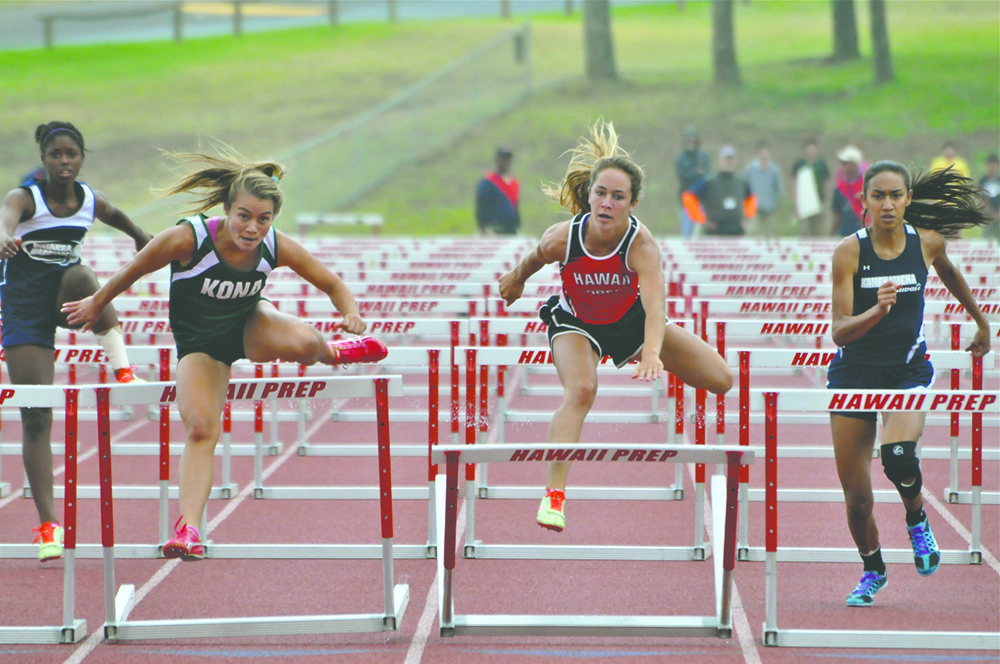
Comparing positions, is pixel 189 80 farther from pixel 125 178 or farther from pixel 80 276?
pixel 80 276

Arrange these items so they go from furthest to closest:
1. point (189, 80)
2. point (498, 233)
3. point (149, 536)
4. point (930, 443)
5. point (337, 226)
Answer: point (189, 80), point (337, 226), point (498, 233), point (930, 443), point (149, 536)

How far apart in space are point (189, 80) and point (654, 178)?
1989cm

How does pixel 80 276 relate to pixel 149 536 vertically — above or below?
above

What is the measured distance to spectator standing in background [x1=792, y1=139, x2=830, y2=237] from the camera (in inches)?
804

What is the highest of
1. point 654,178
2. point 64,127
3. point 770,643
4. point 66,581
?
point 654,178

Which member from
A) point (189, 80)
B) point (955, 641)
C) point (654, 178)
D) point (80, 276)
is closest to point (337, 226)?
point (654, 178)

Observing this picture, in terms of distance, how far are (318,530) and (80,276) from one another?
1874mm

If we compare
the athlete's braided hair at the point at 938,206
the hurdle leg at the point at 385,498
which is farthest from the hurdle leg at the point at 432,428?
the athlete's braided hair at the point at 938,206

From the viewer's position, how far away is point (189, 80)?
4484 cm

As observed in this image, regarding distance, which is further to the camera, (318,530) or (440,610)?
(318,530)

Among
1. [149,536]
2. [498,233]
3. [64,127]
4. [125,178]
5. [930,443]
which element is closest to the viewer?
[64,127]

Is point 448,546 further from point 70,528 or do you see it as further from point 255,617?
point 70,528

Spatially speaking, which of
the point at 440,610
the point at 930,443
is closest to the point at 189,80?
the point at 930,443

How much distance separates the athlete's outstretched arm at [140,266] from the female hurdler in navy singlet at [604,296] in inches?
54.2
